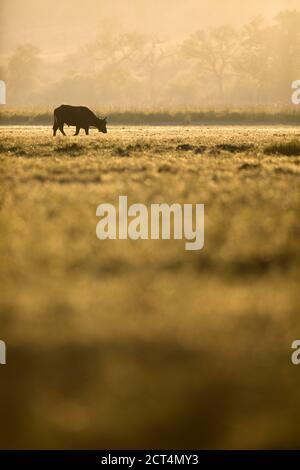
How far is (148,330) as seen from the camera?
3.90 m

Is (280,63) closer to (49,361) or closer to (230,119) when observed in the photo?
(230,119)

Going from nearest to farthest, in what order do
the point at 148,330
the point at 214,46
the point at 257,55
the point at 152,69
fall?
the point at 148,330
the point at 257,55
the point at 214,46
the point at 152,69

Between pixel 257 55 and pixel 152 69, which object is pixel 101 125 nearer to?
pixel 257 55

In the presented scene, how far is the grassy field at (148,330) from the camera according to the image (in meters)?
2.90

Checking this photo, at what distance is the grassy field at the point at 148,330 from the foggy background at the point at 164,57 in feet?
210

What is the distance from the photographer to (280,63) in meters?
81.8

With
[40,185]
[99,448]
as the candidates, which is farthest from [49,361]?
[40,185]

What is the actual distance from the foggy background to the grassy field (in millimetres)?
63924

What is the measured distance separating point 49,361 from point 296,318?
1634 millimetres

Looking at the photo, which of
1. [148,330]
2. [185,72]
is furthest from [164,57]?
[148,330]

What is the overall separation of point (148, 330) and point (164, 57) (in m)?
101

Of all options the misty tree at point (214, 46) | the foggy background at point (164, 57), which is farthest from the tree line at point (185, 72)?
the foggy background at point (164, 57)

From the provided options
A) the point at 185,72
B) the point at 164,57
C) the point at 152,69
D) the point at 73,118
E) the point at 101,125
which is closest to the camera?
the point at 73,118

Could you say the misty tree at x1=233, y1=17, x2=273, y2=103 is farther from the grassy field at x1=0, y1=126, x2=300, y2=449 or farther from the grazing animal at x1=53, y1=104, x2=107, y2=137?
the grassy field at x1=0, y1=126, x2=300, y2=449
